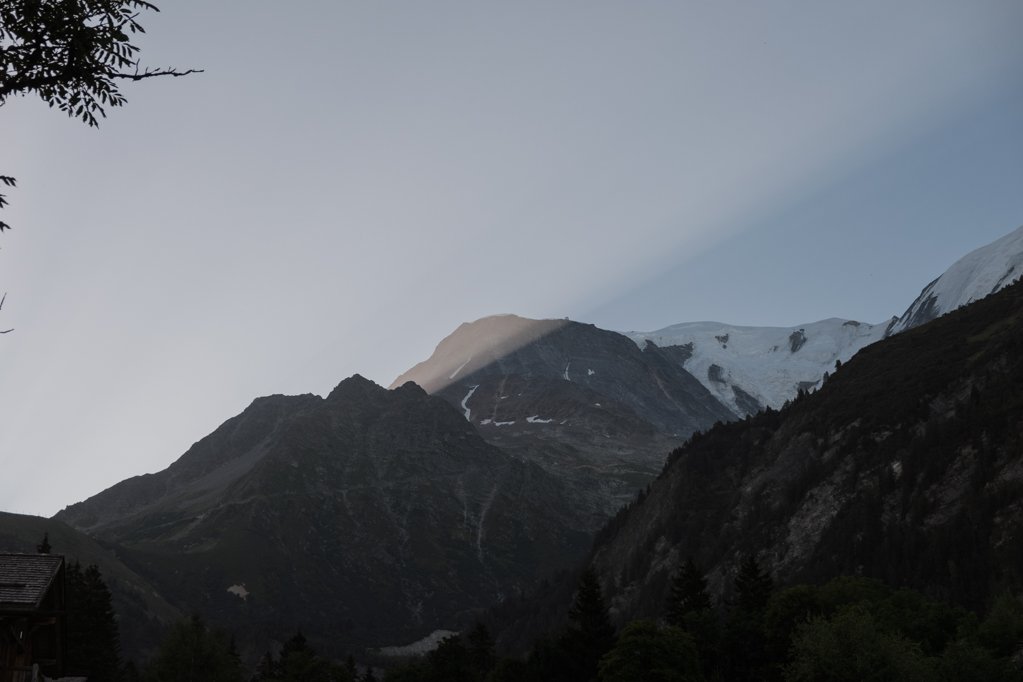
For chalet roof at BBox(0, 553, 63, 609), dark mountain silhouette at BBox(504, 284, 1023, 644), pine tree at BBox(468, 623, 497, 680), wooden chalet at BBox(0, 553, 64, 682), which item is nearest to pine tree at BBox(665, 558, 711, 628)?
pine tree at BBox(468, 623, 497, 680)

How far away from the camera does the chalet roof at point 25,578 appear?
27183 millimetres

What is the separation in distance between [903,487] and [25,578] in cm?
14904

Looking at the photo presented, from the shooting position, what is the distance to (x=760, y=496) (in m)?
188

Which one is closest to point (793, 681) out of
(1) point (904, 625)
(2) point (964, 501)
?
(1) point (904, 625)

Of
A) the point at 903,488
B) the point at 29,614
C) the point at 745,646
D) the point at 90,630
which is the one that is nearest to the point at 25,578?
the point at 29,614

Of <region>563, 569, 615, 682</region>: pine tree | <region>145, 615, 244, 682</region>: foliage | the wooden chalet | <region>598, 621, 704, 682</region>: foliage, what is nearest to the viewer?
the wooden chalet

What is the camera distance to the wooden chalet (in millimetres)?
27328

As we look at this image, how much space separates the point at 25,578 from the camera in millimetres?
28125

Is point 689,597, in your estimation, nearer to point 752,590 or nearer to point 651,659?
point 752,590

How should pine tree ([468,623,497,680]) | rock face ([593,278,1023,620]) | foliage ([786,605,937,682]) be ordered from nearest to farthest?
1. foliage ([786,605,937,682])
2. pine tree ([468,623,497,680])
3. rock face ([593,278,1023,620])

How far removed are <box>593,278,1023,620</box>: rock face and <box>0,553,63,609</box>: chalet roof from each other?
4681 inches

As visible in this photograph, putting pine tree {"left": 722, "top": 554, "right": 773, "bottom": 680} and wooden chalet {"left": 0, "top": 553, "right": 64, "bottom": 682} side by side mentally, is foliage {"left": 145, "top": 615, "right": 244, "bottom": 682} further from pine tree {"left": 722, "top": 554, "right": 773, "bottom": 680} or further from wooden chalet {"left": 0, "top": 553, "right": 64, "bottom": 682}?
wooden chalet {"left": 0, "top": 553, "right": 64, "bottom": 682}

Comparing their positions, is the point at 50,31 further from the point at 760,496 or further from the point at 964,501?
the point at 760,496

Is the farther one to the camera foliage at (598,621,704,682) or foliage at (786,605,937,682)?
foliage at (598,621,704,682)
